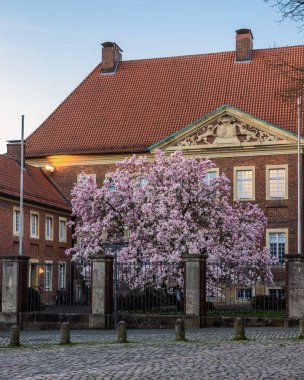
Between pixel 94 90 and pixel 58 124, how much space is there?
10.8 feet

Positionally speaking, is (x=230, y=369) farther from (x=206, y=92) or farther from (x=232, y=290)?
(x=206, y=92)

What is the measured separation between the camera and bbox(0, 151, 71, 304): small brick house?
3684cm

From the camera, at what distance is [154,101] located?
46750 millimetres

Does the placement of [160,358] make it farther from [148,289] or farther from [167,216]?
[167,216]

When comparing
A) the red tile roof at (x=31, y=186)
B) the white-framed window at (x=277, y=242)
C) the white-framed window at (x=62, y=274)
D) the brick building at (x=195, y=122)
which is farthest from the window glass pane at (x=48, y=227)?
the white-framed window at (x=277, y=242)

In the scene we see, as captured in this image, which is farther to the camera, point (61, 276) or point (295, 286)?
point (61, 276)

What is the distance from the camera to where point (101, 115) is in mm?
47125

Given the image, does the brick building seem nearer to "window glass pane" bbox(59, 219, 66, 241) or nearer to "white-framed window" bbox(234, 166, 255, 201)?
"white-framed window" bbox(234, 166, 255, 201)

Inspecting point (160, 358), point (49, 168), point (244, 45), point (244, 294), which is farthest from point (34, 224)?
point (160, 358)

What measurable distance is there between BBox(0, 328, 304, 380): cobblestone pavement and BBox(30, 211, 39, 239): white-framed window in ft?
63.8

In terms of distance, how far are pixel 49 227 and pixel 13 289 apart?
59.7ft

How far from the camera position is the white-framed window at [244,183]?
1633 inches

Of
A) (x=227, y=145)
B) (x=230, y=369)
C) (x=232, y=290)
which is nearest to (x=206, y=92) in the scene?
(x=227, y=145)

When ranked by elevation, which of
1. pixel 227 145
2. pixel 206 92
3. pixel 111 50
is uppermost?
pixel 111 50
